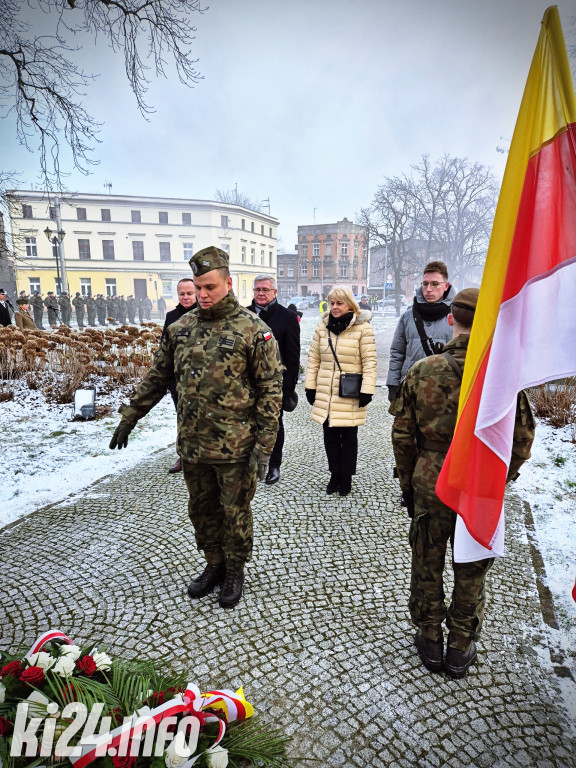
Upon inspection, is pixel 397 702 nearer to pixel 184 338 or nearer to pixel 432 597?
pixel 432 597

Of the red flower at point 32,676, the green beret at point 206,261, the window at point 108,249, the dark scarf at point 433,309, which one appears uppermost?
the window at point 108,249

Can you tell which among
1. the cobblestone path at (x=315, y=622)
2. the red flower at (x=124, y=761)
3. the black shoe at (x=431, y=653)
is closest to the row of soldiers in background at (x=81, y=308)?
the cobblestone path at (x=315, y=622)

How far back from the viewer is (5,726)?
1465 millimetres

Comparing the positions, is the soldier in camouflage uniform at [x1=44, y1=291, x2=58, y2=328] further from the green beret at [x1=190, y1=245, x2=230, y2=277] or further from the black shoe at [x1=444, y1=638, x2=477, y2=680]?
the black shoe at [x1=444, y1=638, x2=477, y2=680]

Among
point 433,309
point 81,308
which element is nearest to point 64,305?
point 81,308

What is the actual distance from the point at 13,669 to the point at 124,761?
0.62m

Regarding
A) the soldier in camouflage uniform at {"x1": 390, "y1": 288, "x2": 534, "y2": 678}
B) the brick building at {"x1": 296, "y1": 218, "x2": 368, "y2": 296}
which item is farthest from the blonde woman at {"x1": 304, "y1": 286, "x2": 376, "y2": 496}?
the brick building at {"x1": 296, "y1": 218, "x2": 368, "y2": 296}

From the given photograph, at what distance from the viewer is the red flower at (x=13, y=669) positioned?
1.67m

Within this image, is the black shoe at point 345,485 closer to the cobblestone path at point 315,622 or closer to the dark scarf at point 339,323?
the cobblestone path at point 315,622

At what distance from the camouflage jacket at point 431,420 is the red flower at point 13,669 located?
6.20ft

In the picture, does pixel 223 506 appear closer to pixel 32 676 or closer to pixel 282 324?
pixel 32 676

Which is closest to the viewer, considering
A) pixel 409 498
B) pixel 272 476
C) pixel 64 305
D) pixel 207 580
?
pixel 409 498

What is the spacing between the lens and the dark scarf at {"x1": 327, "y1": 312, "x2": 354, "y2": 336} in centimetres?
415

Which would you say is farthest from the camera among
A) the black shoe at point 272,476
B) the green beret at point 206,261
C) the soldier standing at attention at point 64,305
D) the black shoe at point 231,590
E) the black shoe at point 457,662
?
the soldier standing at attention at point 64,305
